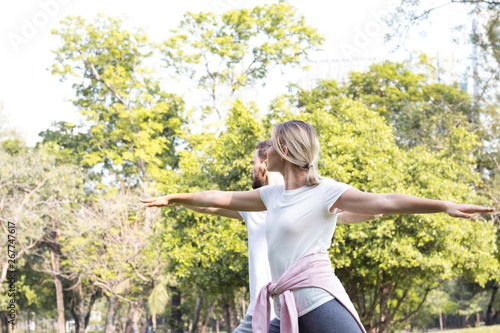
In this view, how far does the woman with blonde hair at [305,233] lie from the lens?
2496 mm

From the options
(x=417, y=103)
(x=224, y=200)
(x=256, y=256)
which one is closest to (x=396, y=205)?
(x=224, y=200)

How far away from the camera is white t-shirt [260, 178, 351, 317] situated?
257 cm

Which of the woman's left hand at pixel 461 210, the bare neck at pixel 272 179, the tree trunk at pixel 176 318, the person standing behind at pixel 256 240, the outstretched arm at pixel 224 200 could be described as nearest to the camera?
the woman's left hand at pixel 461 210

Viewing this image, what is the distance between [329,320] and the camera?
2.48m

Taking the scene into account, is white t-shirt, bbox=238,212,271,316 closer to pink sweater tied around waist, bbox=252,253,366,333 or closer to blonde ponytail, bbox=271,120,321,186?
pink sweater tied around waist, bbox=252,253,366,333

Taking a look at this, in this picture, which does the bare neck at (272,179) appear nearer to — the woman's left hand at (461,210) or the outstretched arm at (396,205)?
the outstretched arm at (396,205)

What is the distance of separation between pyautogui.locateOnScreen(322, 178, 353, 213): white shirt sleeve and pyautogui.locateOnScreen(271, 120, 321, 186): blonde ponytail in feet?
0.25

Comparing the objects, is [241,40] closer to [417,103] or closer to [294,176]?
[417,103]

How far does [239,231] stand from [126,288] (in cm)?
1085

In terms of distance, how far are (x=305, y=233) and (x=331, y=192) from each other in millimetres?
224

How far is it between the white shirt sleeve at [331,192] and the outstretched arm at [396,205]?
20 mm

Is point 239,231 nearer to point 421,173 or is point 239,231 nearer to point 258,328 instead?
point 421,173

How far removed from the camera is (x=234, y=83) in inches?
1045

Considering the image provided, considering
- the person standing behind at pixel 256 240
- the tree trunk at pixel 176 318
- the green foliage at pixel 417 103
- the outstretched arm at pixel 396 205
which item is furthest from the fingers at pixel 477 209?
the tree trunk at pixel 176 318
